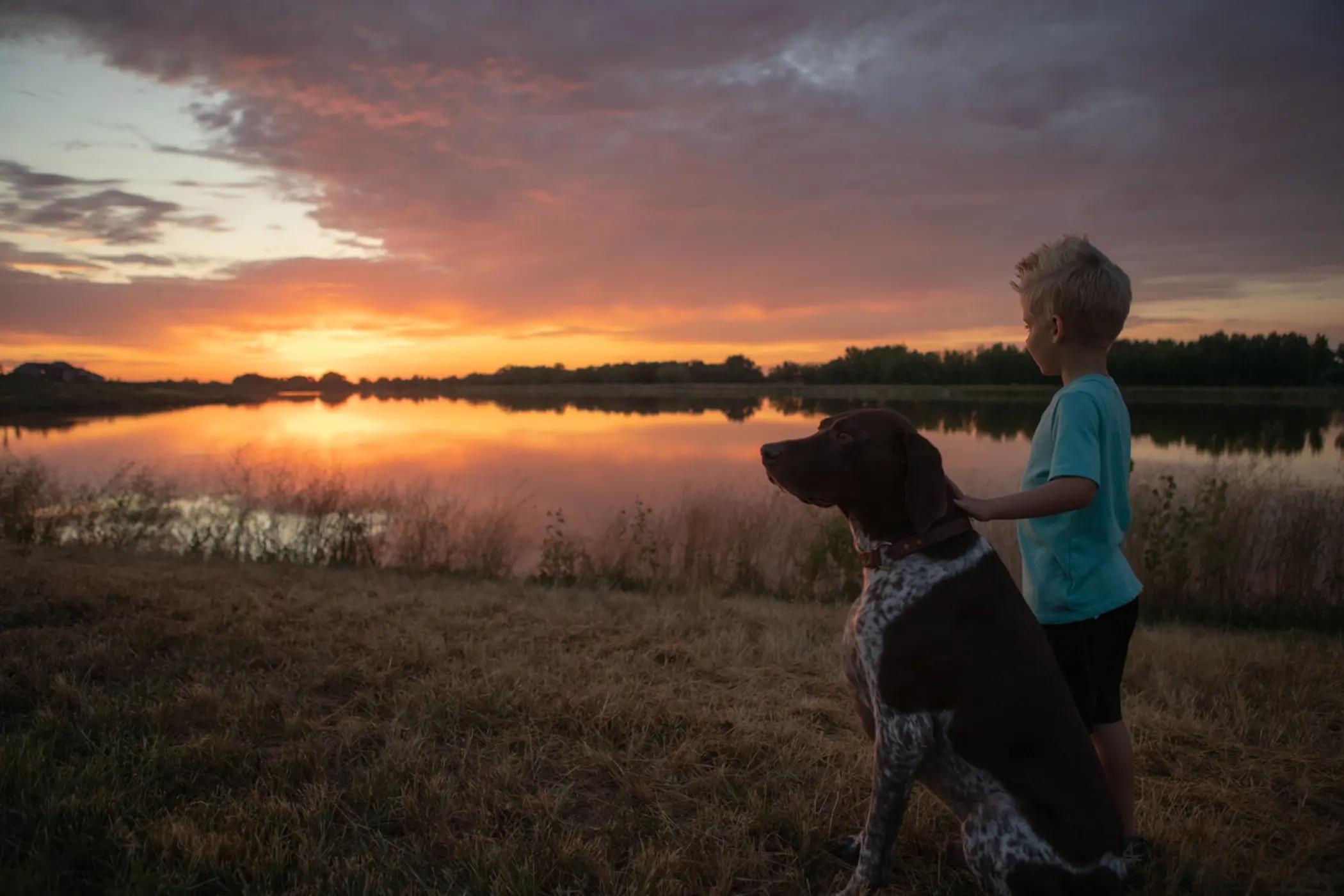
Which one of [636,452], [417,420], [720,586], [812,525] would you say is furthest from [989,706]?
[417,420]

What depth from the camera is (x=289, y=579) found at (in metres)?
6.90

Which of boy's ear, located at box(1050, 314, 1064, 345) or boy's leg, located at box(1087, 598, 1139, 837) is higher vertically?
boy's ear, located at box(1050, 314, 1064, 345)

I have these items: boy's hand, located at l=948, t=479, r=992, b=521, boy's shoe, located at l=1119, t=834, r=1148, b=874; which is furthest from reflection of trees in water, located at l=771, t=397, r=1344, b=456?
boy's hand, located at l=948, t=479, r=992, b=521

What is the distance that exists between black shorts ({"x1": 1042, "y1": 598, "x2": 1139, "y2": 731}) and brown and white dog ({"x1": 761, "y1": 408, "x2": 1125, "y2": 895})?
1.21 ft

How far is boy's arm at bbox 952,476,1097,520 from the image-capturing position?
2.28m

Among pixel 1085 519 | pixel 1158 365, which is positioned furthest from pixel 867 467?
pixel 1158 365

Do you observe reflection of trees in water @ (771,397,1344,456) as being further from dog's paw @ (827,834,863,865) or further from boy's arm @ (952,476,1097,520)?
dog's paw @ (827,834,863,865)

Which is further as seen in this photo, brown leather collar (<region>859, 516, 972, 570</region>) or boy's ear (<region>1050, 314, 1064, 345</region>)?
boy's ear (<region>1050, 314, 1064, 345</region>)

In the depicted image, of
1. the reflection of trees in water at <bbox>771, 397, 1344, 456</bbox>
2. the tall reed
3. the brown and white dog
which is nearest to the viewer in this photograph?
the brown and white dog

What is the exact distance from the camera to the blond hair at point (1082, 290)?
95.7 inches

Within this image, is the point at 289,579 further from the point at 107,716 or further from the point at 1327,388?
the point at 1327,388

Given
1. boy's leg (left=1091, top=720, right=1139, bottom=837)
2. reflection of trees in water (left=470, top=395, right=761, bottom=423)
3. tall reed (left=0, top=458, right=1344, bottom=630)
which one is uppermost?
reflection of trees in water (left=470, top=395, right=761, bottom=423)

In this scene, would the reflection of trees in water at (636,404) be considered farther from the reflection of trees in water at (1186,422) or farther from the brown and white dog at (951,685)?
the brown and white dog at (951,685)

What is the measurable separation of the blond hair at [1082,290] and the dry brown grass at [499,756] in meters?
1.91
